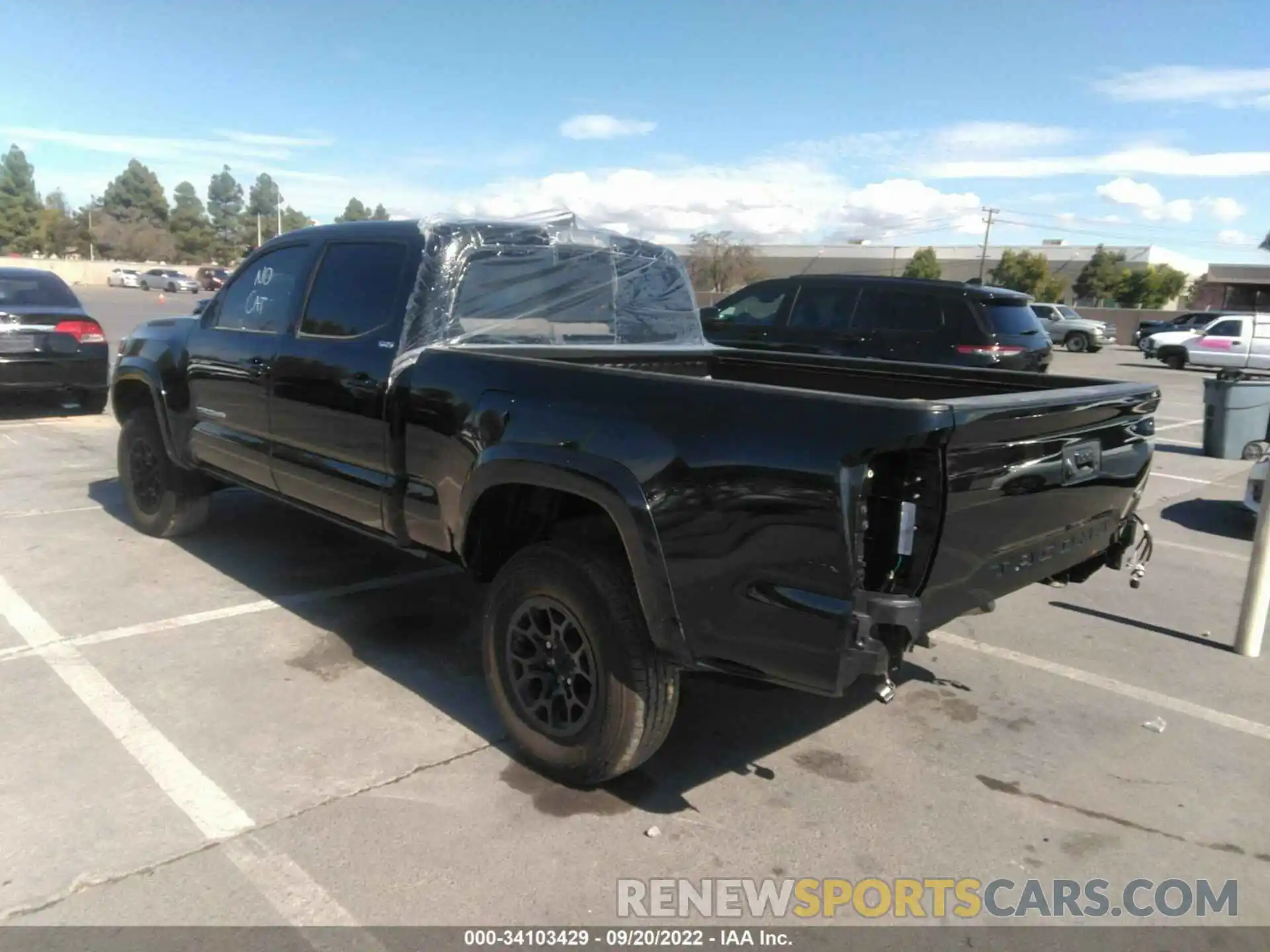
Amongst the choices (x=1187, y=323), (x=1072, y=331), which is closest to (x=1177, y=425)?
(x=1072, y=331)

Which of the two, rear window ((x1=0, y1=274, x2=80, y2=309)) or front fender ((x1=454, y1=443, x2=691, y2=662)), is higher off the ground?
rear window ((x1=0, y1=274, x2=80, y2=309))

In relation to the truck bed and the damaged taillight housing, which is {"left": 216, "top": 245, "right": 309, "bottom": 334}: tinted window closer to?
the truck bed

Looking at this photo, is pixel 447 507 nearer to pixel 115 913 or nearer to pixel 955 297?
pixel 115 913

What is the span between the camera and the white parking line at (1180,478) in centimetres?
986

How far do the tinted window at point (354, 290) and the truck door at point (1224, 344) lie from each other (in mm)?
27731

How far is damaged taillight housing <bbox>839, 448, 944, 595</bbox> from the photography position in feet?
8.54

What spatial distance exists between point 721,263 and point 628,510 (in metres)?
66.2

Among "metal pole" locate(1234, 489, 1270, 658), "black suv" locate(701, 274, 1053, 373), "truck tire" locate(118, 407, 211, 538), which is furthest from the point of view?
"black suv" locate(701, 274, 1053, 373)

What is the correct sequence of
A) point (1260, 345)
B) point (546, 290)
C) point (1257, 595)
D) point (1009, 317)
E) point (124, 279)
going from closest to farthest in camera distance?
point (546, 290) → point (1257, 595) → point (1009, 317) → point (1260, 345) → point (124, 279)

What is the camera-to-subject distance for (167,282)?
2244 inches

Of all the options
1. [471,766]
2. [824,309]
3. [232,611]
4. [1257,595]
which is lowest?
[471,766]

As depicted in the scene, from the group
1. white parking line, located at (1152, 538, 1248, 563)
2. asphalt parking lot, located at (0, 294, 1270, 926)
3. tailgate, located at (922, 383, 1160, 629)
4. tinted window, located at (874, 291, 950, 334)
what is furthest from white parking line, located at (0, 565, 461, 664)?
tinted window, located at (874, 291, 950, 334)

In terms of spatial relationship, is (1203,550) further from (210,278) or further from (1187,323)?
(210,278)

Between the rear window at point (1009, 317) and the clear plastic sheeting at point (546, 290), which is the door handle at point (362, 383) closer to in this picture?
the clear plastic sheeting at point (546, 290)
